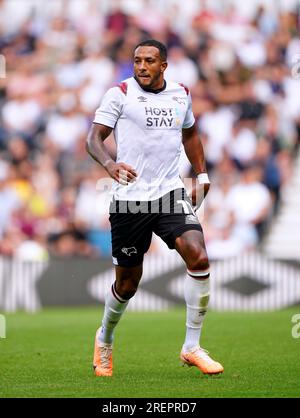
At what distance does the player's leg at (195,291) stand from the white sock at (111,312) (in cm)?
59

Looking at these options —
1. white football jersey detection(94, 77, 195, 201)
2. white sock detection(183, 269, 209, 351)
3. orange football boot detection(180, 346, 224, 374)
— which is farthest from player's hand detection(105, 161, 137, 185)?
orange football boot detection(180, 346, 224, 374)

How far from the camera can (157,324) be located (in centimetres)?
1464

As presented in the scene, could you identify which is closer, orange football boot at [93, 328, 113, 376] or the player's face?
the player's face

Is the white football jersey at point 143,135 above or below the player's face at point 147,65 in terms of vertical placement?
below

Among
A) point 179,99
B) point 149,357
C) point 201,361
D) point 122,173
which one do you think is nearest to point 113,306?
point 201,361

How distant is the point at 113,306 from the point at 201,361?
2.95 ft

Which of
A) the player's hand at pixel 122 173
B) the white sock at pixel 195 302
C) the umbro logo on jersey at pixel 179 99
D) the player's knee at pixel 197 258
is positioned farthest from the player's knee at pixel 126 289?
the umbro logo on jersey at pixel 179 99

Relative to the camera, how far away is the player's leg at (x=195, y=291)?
332 inches

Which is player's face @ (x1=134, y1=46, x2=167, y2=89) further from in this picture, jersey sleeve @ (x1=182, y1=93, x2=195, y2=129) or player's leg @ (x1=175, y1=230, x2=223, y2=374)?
player's leg @ (x1=175, y1=230, x2=223, y2=374)

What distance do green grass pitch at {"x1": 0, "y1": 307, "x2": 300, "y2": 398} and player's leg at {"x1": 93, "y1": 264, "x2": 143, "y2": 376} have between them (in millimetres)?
136

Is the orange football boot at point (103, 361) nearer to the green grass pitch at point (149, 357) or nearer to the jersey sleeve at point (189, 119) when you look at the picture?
the green grass pitch at point (149, 357)

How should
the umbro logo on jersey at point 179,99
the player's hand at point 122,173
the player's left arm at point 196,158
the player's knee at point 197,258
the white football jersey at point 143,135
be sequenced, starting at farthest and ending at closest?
the player's left arm at point 196,158 → the umbro logo on jersey at point 179,99 → the white football jersey at point 143,135 → the player's knee at point 197,258 → the player's hand at point 122,173

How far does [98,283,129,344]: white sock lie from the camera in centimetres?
889

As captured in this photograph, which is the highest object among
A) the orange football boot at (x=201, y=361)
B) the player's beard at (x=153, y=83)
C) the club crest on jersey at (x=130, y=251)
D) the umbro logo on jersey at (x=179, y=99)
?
the player's beard at (x=153, y=83)
